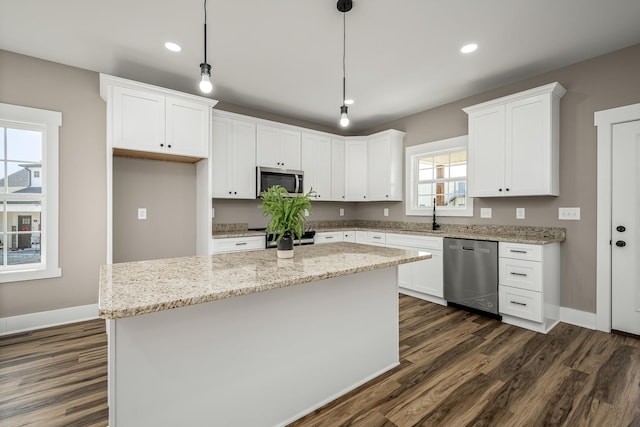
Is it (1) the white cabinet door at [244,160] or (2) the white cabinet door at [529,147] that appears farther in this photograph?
(1) the white cabinet door at [244,160]

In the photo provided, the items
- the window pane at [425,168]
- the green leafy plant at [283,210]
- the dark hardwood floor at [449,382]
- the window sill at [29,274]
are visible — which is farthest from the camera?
the window pane at [425,168]

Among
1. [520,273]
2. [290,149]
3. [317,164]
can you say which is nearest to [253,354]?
[520,273]

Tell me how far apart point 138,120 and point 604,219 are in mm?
4692

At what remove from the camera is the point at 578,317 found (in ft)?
10.0

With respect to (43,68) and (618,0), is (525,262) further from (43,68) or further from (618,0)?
(43,68)

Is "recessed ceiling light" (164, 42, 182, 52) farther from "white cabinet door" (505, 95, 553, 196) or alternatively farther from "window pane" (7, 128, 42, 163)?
"white cabinet door" (505, 95, 553, 196)

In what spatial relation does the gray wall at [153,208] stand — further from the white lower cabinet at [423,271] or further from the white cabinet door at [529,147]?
the white cabinet door at [529,147]

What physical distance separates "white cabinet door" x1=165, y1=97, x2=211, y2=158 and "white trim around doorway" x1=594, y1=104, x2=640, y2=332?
13.4 ft

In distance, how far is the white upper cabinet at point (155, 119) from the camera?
114 inches

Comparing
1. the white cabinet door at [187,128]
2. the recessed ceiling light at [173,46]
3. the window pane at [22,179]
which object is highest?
the recessed ceiling light at [173,46]

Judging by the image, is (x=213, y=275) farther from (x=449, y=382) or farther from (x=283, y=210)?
(x=449, y=382)

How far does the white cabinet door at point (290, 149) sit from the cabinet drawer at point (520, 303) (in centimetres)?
308

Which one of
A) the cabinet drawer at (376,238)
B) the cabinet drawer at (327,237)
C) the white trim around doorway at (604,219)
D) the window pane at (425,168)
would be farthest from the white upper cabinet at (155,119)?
the white trim around doorway at (604,219)

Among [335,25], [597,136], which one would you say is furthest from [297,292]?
[597,136]
